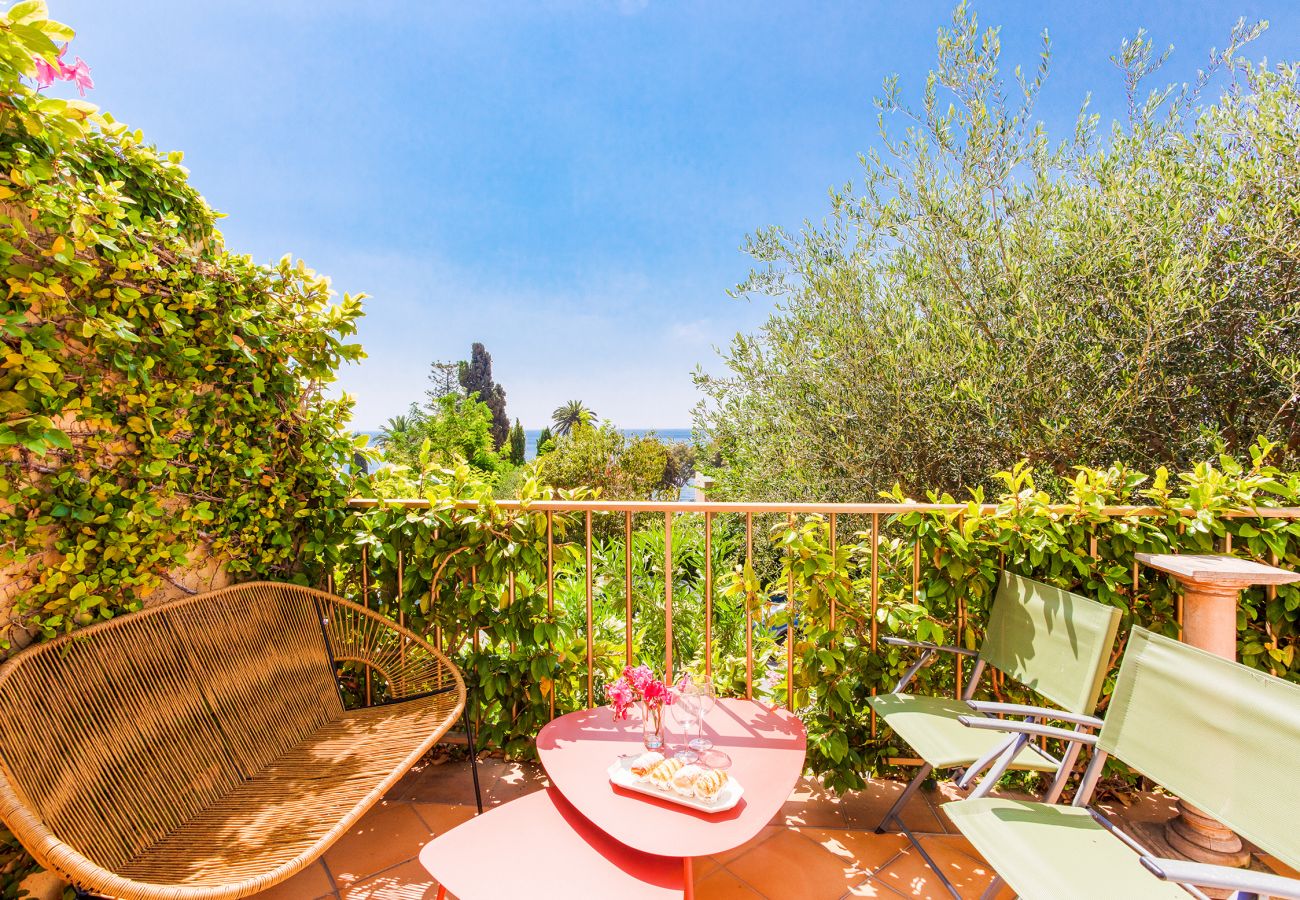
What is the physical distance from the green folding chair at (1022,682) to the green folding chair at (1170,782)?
10cm

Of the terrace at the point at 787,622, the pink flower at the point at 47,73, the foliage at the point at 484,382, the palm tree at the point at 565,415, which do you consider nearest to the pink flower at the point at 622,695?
the terrace at the point at 787,622

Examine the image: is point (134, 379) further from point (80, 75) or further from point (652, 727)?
point (652, 727)

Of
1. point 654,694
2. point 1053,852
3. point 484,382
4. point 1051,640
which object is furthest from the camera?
point 484,382

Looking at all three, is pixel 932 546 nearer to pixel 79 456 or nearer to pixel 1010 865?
pixel 1010 865

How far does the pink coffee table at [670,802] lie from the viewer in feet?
4.68

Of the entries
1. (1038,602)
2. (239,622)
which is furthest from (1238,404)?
(239,622)

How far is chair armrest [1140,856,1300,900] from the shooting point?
1069 mm

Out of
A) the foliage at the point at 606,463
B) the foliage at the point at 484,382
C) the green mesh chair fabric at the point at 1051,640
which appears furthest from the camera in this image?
the foliage at the point at 484,382

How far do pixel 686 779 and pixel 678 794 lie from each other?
43 mm

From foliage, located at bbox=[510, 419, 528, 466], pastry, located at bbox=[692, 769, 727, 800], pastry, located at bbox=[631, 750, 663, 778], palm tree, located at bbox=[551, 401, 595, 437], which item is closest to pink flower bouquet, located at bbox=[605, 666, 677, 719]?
pastry, located at bbox=[631, 750, 663, 778]

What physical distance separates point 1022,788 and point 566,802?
6.14ft

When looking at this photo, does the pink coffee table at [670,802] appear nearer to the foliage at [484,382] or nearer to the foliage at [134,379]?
the foliage at [134,379]

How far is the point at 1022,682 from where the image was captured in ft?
6.68

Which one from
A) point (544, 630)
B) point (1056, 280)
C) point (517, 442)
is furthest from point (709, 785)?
point (517, 442)
